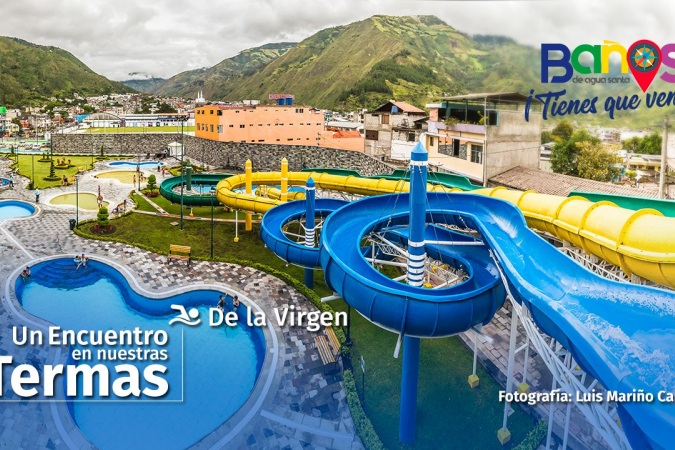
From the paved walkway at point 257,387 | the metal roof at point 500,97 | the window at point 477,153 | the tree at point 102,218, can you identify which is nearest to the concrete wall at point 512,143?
the window at point 477,153

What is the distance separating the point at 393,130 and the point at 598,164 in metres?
21.3

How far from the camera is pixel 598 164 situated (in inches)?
1609

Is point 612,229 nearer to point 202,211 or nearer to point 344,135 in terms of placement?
point 202,211

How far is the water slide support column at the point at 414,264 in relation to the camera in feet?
44.2

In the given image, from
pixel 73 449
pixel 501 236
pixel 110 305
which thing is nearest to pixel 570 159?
pixel 501 236

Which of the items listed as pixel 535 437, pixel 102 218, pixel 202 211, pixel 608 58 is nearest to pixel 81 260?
pixel 102 218

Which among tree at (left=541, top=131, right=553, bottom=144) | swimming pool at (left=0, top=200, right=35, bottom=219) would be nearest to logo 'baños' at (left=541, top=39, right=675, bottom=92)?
tree at (left=541, top=131, right=553, bottom=144)

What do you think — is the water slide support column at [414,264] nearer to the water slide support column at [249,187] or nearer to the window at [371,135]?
the water slide support column at [249,187]

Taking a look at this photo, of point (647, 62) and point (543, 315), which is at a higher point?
point (647, 62)

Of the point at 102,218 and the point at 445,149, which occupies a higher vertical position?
the point at 445,149

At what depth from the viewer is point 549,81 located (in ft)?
104

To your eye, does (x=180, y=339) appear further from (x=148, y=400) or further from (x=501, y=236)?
(x=501, y=236)

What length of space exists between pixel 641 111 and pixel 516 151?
9.99 metres

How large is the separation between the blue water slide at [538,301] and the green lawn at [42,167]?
44.2 metres
